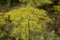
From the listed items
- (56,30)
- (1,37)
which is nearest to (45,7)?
(56,30)

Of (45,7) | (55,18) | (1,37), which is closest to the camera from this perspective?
(1,37)

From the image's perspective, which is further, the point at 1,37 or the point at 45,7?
the point at 45,7

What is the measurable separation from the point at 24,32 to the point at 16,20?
0.23 metres


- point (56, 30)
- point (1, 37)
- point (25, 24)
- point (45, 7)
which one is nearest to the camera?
point (25, 24)

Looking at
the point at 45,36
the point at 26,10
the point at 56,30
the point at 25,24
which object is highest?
the point at 26,10

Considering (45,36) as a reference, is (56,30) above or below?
below

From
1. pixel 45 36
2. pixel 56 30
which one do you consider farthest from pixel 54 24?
pixel 45 36

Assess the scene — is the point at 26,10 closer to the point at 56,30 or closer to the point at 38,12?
the point at 38,12

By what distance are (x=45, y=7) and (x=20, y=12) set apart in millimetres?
2896

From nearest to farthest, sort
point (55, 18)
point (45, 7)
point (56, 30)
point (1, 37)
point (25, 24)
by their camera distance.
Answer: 1. point (25, 24)
2. point (1, 37)
3. point (56, 30)
4. point (55, 18)
5. point (45, 7)

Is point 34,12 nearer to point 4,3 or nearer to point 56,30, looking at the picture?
point 56,30

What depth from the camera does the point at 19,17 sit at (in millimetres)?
2764

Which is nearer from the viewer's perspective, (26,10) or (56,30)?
(26,10)

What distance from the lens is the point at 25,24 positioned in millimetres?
2654
